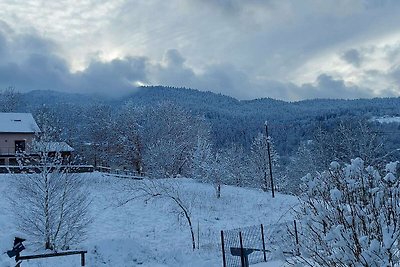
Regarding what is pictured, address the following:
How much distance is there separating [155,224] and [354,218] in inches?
787

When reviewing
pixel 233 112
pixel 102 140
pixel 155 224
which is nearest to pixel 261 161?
pixel 102 140

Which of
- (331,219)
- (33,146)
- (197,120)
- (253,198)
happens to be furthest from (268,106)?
(331,219)

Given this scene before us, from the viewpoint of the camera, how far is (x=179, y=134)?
53125 mm

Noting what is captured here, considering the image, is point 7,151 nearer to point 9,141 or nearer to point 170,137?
point 9,141

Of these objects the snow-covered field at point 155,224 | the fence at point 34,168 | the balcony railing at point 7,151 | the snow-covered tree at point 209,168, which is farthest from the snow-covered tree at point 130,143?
the snow-covered field at point 155,224

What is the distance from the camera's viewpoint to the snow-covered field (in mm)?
17312

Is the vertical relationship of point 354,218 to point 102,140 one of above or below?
below

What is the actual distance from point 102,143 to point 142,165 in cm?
786

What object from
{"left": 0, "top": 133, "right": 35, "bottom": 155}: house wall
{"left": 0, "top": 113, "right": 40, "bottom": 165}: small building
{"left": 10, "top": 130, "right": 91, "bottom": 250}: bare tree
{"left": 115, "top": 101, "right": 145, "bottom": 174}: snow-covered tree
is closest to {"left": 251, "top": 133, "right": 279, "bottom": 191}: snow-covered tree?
{"left": 115, "top": 101, "right": 145, "bottom": 174}: snow-covered tree

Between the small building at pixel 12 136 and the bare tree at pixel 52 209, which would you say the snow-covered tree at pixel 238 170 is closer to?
the small building at pixel 12 136

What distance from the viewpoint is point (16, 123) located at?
157ft

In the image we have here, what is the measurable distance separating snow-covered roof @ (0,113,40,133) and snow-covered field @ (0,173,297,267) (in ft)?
50.9

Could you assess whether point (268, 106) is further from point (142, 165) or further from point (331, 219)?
point (331, 219)

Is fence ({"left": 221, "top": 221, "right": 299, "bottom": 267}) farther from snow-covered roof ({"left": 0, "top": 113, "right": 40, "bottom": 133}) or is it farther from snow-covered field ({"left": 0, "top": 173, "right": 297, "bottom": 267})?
snow-covered roof ({"left": 0, "top": 113, "right": 40, "bottom": 133})
